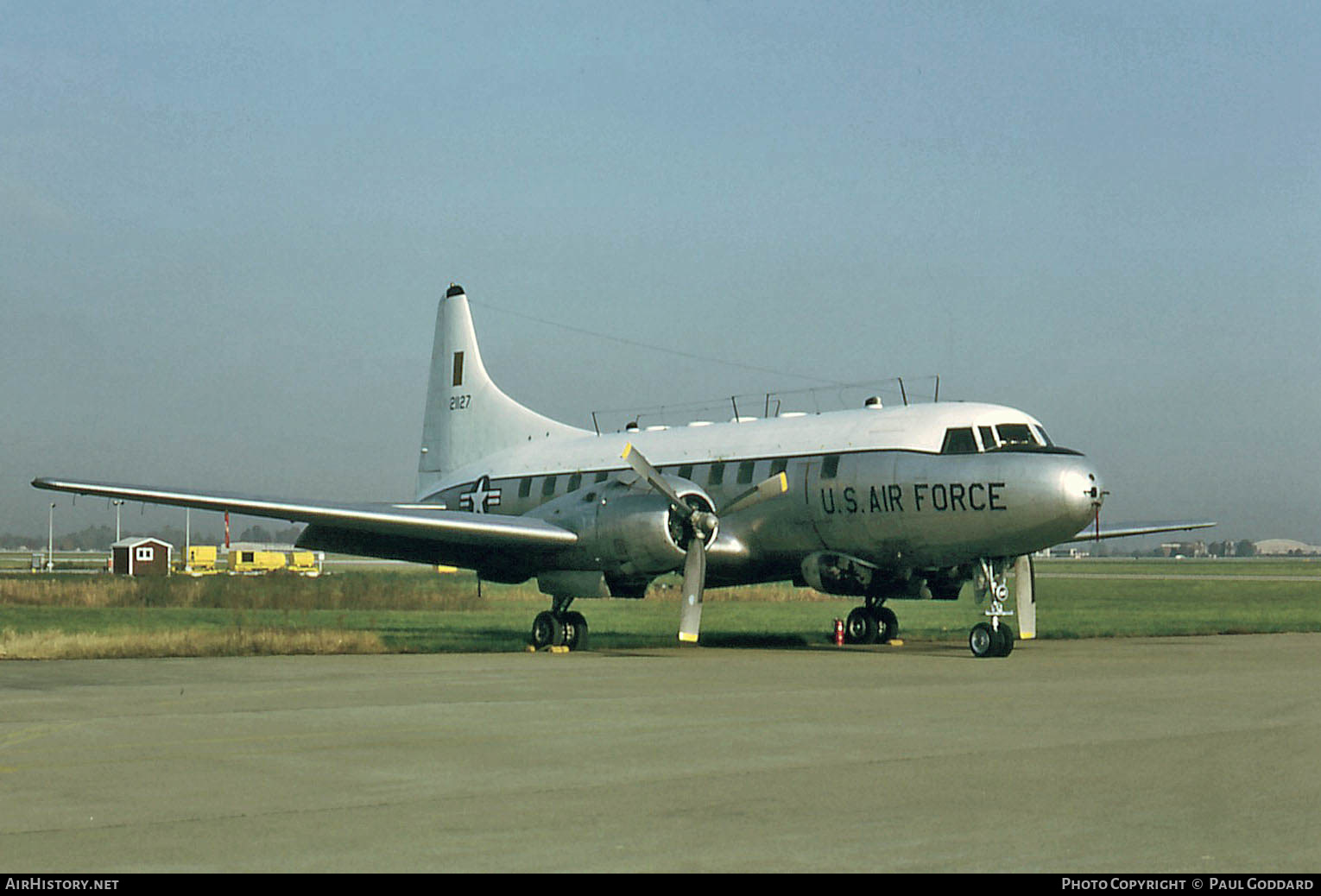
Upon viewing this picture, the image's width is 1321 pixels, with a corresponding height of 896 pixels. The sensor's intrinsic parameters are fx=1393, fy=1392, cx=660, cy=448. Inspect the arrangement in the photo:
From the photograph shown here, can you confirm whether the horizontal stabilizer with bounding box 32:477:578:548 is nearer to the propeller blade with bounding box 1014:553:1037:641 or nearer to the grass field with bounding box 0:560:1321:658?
the grass field with bounding box 0:560:1321:658

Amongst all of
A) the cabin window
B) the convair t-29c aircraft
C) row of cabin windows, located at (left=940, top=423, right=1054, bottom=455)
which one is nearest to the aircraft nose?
the convair t-29c aircraft

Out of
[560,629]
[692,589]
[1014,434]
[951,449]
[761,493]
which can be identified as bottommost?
[560,629]

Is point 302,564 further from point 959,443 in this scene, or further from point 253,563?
point 959,443

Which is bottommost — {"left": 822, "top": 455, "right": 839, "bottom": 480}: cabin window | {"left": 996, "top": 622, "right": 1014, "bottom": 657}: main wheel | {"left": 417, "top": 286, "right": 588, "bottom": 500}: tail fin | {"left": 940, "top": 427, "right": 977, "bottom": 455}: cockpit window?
{"left": 996, "top": 622, "right": 1014, "bottom": 657}: main wheel

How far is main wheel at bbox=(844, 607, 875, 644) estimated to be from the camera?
26.5 m

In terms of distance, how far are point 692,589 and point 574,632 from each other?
2.88 m

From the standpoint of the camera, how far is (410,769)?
9.82m

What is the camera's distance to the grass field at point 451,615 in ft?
82.1

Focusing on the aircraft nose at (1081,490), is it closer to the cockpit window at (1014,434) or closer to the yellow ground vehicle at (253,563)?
the cockpit window at (1014,434)

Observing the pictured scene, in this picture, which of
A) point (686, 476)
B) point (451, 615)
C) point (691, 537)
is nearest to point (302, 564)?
point (451, 615)

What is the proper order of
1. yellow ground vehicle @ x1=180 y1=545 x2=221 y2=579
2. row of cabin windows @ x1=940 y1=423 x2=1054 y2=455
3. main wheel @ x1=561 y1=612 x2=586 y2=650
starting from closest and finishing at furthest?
1. row of cabin windows @ x1=940 y1=423 x2=1054 y2=455
2. main wheel @ x1=561 y1=612 x2=586 y2=650
3. yellow ground vehicle @ x1=180 y1=545 x2=221 y2=579

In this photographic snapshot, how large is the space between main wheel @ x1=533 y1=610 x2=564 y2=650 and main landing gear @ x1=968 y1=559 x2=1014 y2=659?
23.4ft

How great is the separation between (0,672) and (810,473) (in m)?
12.7

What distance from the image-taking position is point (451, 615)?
129ft
